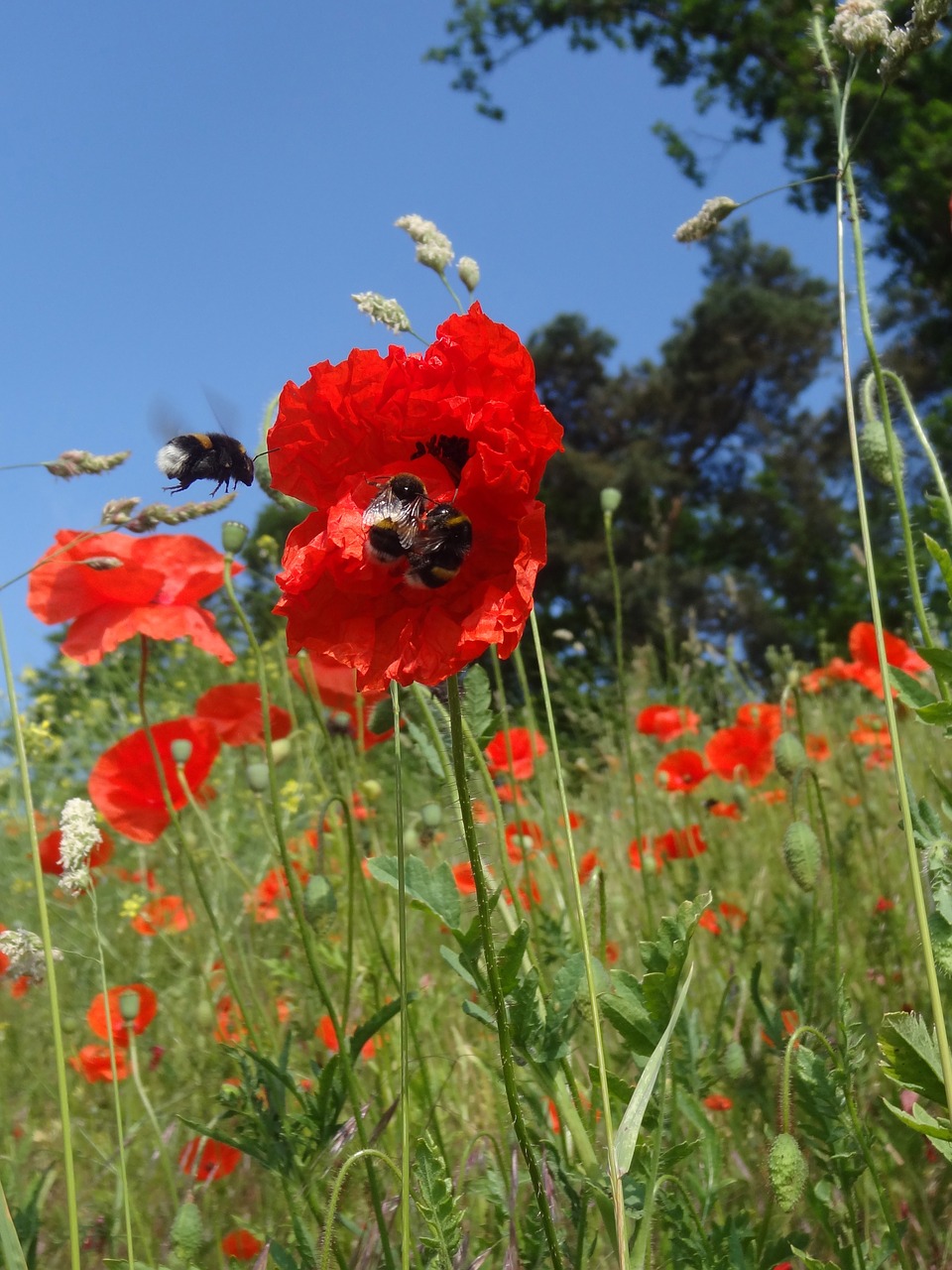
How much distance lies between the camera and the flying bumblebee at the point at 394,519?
36.3 inches

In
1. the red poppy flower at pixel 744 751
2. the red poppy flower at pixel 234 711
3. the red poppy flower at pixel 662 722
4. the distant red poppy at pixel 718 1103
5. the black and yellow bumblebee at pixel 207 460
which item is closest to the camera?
the black and yellow bumblebee at pixel 207 460

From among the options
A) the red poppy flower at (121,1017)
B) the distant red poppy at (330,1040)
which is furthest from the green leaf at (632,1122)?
the red poppy flower at (121,1017)

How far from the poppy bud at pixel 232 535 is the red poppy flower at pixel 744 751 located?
1.61 m

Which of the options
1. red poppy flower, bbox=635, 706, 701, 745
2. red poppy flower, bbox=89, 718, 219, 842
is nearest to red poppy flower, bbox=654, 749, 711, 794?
red poppy flower, bbox=635, 706, 701, 745

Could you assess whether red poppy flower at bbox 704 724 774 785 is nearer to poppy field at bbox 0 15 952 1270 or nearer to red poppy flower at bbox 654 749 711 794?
poppy field at bbox 0 15 952 1270

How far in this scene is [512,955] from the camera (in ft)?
3.30

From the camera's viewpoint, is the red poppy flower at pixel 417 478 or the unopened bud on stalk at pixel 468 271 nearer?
the red poppy flower at pixel 417 478

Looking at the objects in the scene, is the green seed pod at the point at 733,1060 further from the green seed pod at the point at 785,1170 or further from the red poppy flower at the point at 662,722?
the red poppy flower at the point at 662,722

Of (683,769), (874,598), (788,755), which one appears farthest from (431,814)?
(683,769)

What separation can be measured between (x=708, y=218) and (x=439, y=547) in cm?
54

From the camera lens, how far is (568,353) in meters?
21.1

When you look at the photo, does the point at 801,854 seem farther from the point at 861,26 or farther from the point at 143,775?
the point at 143,775

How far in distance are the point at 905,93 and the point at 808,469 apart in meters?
8.81

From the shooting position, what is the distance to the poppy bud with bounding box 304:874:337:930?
1450 millimetres
